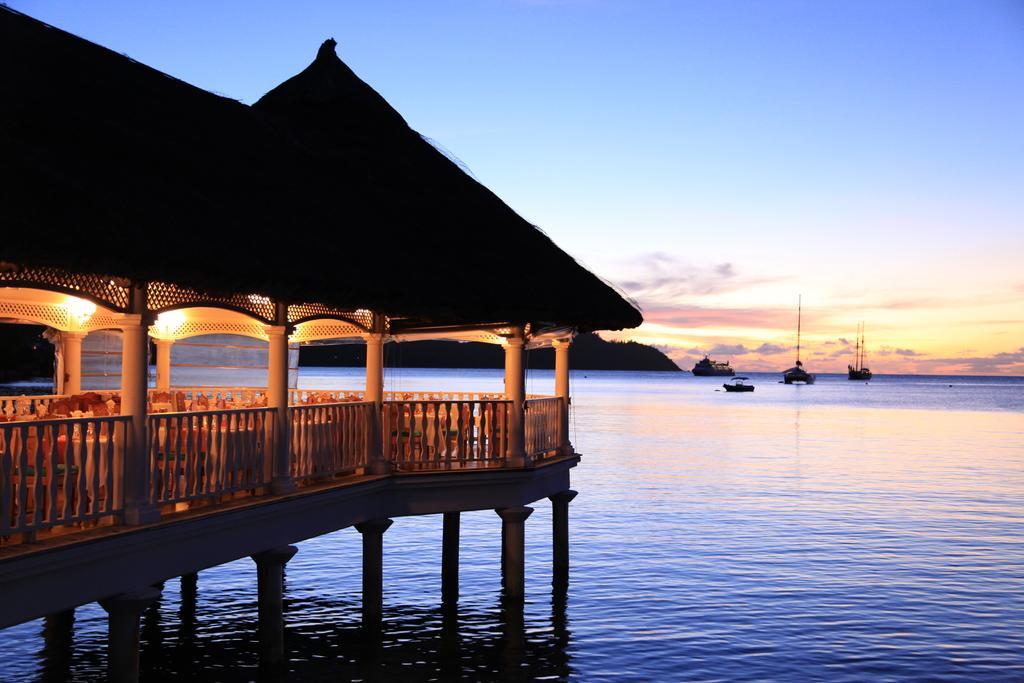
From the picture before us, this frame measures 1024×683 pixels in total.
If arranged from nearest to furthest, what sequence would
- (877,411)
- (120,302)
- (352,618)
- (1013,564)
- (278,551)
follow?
(120,302) < (278,551) < (352,618) < (1013,564) < (877,411)

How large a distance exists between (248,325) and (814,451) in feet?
146

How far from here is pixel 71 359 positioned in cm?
1644

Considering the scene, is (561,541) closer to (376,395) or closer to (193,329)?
(376,395)

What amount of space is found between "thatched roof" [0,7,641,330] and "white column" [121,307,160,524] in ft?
2.61

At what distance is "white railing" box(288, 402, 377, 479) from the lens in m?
13.3

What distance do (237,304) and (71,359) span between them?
5.50 metres

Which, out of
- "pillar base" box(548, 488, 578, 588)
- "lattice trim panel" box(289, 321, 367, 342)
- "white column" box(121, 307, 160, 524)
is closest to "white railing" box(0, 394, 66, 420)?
"white column" box(121, 307, 160, 524)

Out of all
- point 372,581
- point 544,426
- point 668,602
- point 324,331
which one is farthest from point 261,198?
point 668,602

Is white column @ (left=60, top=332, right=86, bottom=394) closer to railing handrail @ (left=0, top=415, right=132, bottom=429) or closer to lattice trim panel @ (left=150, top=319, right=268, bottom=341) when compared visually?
lattice trim panel @ (left=150, top=319, right=268, bottom=341)

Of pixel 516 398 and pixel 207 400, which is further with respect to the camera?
pixel 207 400

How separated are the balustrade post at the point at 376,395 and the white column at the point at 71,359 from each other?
4401 mm

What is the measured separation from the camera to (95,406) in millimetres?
14195

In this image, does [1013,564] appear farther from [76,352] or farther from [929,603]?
[76,352]

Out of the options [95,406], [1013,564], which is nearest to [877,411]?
[1013,564]
